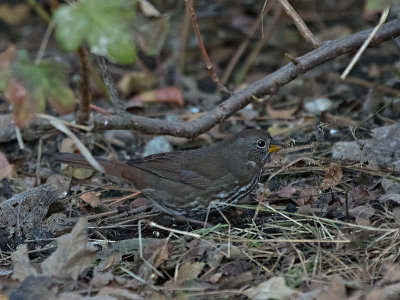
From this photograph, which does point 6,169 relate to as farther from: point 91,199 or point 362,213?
point 362,213

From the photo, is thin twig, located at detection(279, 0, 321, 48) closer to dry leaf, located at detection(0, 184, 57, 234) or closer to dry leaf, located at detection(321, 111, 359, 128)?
dry leaf, located at detection(321, 111, 359, 128)

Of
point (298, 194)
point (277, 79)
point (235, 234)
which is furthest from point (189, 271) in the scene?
point (277, 79)

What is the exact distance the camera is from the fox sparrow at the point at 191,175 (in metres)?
4.34

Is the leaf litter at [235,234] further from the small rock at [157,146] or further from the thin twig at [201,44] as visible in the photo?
the thin twig at [201,44]

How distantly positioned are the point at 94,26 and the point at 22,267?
148 centimetres

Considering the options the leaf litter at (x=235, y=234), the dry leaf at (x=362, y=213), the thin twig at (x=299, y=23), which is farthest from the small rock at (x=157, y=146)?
the dry leaf at (x=362, y=213)

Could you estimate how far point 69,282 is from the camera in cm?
341

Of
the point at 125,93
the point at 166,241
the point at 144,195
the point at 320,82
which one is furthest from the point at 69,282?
the point at 320,82

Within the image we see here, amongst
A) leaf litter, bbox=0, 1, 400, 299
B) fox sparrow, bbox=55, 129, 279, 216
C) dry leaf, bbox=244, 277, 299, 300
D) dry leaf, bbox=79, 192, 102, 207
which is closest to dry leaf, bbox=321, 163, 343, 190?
leaf litter, bbox=0, 1, 400, 299

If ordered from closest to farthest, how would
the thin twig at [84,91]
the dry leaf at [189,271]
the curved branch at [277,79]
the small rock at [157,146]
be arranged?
the thin twig at [84,91] < the dry leaf at [189,271] < the curved branch at [277,79] < the small rock at [157,146]

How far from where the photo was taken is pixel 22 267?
137 inches

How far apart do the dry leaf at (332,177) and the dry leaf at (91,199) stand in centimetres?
158

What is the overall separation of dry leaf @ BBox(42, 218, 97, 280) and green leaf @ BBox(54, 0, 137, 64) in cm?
119

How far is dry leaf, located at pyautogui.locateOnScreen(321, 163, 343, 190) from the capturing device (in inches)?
172
